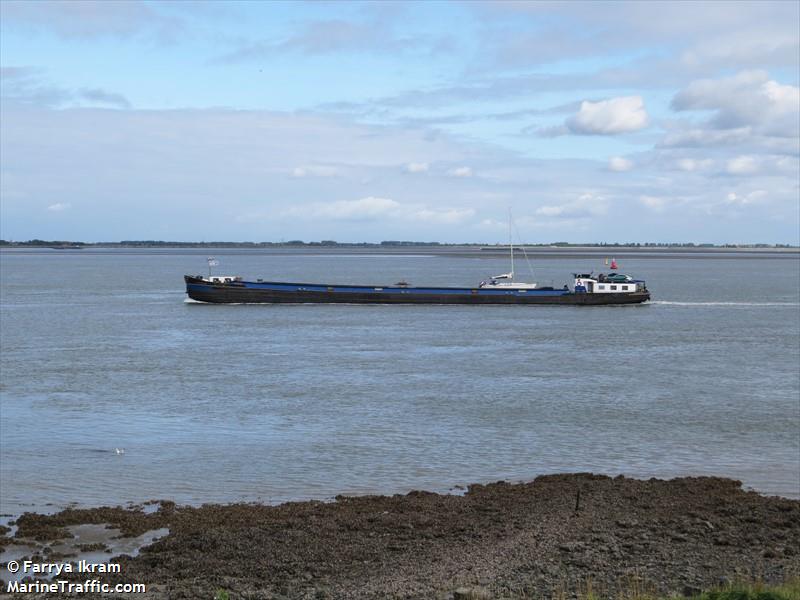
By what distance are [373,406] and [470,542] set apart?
1863 cm

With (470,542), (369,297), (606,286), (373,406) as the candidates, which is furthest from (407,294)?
(470,542)

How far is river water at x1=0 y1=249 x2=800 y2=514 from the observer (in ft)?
84.7

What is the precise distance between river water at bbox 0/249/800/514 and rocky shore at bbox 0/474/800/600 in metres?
2.32

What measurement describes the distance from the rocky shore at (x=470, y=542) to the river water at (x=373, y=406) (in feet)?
7.60

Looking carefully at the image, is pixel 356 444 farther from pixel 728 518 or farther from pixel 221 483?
pixel 728 518

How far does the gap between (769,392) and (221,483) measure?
26942mm

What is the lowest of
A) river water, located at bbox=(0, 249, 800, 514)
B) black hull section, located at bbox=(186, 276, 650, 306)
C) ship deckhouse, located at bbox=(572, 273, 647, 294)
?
river water, located at bbox=(0, 249, 800, 514)

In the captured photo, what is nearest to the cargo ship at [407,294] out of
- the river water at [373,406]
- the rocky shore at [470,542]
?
the river water at [373,406]

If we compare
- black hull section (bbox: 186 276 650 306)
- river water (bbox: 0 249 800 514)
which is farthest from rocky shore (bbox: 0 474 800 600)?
black hull section (bbox: 186 276 650 306)

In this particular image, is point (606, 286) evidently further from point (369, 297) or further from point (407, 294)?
point (369, 297)

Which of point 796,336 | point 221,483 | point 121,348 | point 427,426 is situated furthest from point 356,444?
point 796,336

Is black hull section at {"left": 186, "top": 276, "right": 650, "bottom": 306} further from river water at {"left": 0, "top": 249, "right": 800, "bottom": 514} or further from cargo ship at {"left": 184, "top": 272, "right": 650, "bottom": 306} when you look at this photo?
river water at {"left": 0, "top": 249, "right": 800, "bottom": 514}

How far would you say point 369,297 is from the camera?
9781cm

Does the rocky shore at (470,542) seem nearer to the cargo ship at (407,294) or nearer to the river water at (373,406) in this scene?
the river water at (373,406)
